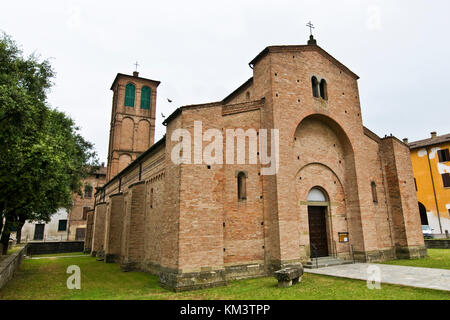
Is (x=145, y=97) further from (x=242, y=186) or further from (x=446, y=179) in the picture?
(x=446, y=179)

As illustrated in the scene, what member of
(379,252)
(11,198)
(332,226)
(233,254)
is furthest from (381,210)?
(11,198)

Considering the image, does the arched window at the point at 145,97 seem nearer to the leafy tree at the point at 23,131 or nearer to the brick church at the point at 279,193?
the brick church at the point at 279,193

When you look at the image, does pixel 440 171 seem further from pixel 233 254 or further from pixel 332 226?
pixel 233 254

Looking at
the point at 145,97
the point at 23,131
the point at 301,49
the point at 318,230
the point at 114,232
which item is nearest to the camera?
the point at 23,131

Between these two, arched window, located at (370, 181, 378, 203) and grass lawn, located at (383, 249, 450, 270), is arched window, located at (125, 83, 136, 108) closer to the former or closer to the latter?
arched window, located at (370, 181, 378, 203)

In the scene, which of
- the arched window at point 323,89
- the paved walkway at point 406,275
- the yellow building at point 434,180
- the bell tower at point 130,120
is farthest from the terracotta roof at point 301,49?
the bell tower at point 130,120

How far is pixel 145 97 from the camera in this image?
33.7m

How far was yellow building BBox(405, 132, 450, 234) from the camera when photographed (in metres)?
28.7

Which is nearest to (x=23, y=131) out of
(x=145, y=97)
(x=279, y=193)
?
(x=279, y=193)

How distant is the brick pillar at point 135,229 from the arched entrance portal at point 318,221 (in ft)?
29.6

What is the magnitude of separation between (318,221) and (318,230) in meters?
0.46

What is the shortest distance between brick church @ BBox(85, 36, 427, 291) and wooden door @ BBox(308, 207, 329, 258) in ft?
0.17

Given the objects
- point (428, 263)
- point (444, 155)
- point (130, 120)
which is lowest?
point (428, 263)

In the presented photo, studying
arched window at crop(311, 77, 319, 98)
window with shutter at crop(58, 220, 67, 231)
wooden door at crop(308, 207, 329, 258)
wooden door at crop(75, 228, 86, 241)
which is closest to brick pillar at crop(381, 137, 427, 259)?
wooden door at crop(308, 207, 329, 258)
